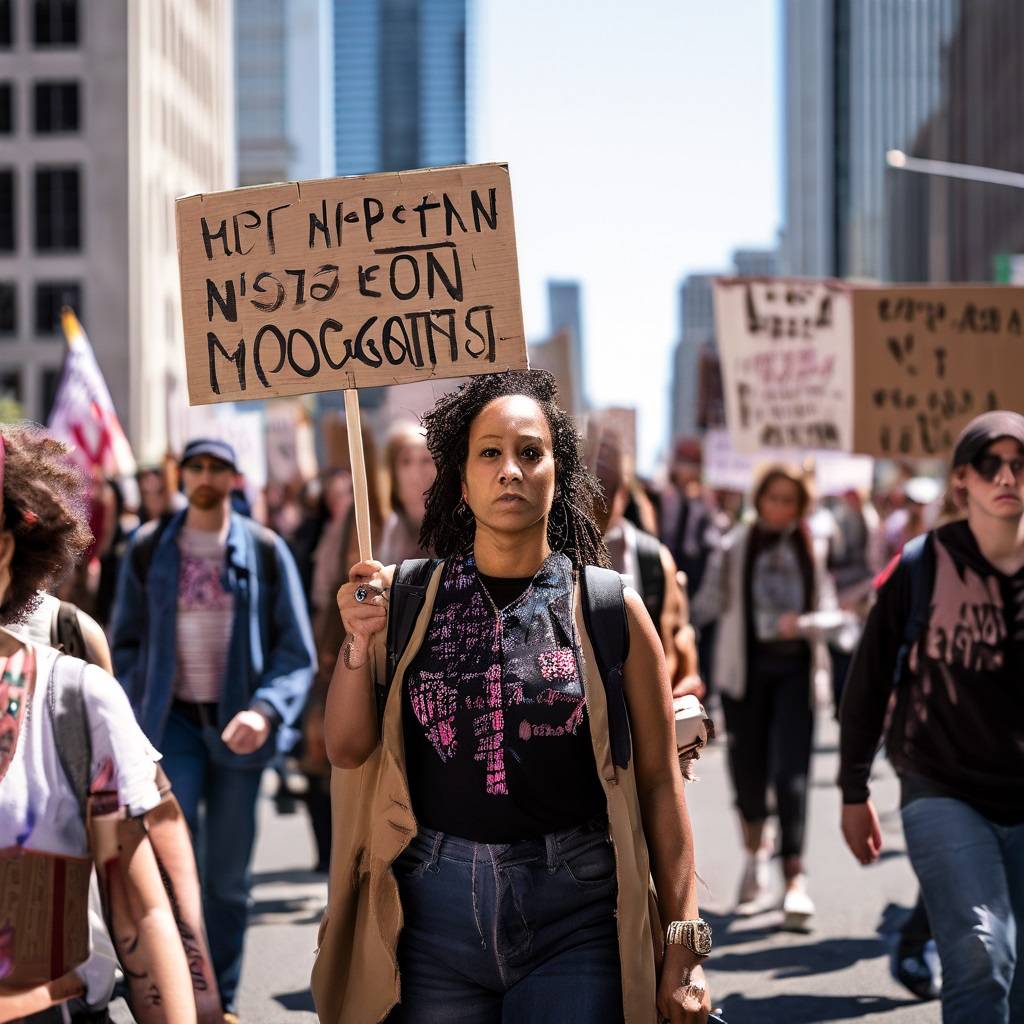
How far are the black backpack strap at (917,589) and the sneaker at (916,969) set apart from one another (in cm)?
188

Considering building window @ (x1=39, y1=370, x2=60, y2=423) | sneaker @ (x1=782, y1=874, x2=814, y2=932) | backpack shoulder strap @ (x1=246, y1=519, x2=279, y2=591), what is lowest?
sneaker @ (x1=782, y1=874, x2=814, y2=932)

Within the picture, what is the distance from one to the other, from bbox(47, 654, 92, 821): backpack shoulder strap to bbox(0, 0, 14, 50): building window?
73286mm

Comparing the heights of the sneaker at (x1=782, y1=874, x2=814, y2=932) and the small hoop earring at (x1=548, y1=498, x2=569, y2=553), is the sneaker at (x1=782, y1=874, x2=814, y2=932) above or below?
below

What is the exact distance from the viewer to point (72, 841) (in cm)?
311

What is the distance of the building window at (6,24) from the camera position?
237ft

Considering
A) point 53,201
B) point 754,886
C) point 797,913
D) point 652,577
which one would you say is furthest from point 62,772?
point 53,201

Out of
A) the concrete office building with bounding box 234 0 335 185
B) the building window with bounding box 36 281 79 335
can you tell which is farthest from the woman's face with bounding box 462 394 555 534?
the concrete office building with bounding box 234 0 335 185

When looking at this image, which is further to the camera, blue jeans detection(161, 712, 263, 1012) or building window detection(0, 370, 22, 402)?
building window detection(0, 370, 22, 402)

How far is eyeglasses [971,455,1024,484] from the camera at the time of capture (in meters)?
5.11

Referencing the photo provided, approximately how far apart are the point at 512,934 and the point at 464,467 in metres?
0.99

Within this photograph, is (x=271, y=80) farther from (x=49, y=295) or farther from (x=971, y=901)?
(x=971, y=901)

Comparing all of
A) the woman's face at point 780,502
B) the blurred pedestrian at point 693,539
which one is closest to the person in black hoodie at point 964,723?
the woman's face at point 780,502

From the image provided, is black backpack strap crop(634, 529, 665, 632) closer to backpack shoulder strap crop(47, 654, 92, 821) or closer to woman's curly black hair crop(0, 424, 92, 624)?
woman's curly black hair crop(0, 424, 92, 624)

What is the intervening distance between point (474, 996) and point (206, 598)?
3017mm
